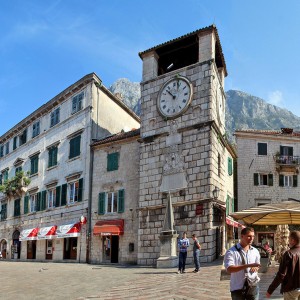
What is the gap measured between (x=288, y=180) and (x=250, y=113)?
363 feet

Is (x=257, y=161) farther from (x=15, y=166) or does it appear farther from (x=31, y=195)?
(x=15, y=166)

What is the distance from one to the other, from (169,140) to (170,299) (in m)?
14.9

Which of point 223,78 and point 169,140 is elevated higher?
point 223,78

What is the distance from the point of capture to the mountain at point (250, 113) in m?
135

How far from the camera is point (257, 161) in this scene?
1455 inches

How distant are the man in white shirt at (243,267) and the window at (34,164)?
104ft

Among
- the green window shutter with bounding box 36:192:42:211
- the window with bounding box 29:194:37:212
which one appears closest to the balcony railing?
the green window shutter with bounding box 36:192:42:211

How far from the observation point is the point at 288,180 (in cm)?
3703

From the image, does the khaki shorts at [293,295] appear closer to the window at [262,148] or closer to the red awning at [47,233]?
the red awning at [47,233]

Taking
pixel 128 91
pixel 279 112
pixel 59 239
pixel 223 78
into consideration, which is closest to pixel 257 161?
pixel 223 78

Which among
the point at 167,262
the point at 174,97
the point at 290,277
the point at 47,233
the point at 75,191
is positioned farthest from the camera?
the point at 47,233

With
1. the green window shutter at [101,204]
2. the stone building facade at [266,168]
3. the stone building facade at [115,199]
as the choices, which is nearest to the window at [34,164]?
the stone building facade at [115,199]

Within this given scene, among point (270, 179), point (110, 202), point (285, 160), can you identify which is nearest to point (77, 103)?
point (110, 202)

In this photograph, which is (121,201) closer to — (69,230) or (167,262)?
(69,230)
